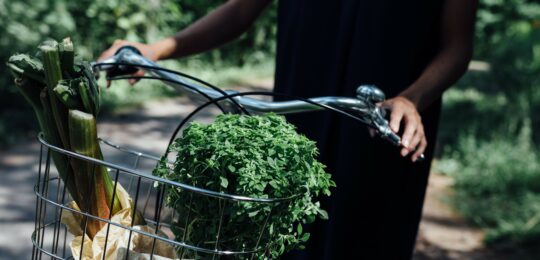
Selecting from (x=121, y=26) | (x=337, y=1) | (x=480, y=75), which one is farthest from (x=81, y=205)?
(x=480, y=75)

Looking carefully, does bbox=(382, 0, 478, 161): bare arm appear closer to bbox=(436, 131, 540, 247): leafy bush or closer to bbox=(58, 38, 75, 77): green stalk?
bbox=(58, 38, 75, 77): green stalk

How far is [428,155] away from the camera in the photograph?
7.48 ft

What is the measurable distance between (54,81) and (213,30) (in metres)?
1.10

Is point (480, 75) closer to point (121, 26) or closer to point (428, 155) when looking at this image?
point (121, 26)

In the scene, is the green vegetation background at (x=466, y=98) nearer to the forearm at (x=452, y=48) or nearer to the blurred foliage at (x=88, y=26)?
the blurred foliage at (x=88, y=26)

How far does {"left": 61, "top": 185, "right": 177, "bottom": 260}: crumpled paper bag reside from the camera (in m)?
1.38

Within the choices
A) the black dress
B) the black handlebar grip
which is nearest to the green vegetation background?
the black dress

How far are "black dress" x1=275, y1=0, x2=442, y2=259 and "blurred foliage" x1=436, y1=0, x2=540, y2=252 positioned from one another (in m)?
3.17

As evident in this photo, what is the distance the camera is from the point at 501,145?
6.88 meters

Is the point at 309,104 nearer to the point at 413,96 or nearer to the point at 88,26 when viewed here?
the point at 413,96

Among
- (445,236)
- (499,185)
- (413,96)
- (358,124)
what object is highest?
(413,96)

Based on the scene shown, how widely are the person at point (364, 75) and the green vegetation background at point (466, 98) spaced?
3.19m

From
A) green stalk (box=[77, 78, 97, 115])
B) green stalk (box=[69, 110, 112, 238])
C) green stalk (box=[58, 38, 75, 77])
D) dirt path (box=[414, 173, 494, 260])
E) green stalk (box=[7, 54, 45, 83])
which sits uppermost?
green stalk (box=[58, 38, 75, 77])

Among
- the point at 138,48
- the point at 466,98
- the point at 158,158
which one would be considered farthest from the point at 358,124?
the point at 466,98
